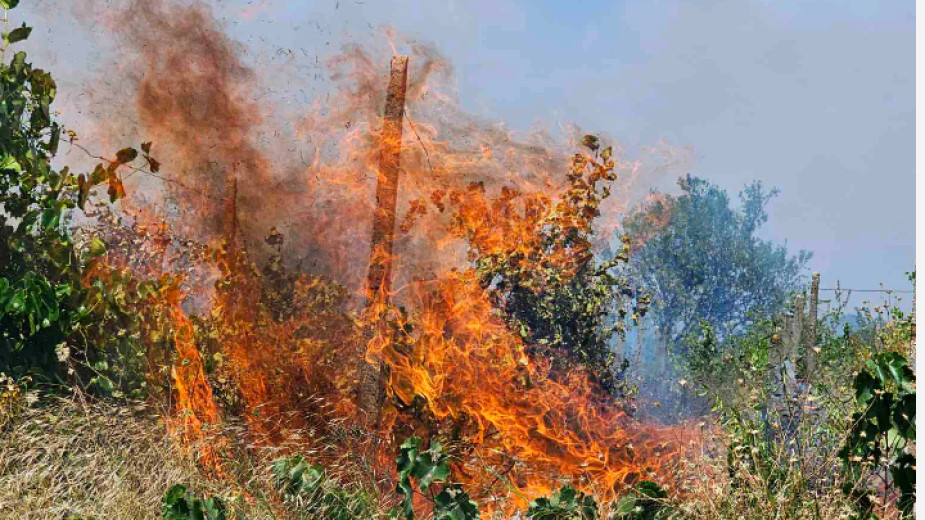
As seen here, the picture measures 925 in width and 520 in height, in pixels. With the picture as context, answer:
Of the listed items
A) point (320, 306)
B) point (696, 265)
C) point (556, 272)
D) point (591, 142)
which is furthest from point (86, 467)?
point (696, 265)

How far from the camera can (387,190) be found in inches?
301

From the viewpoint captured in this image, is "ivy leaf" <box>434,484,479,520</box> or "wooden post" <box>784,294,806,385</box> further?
"wooden post" <box>784,294,806,385</box>

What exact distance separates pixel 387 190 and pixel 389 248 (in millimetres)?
442

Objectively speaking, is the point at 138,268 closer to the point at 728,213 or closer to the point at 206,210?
the point at 206,210

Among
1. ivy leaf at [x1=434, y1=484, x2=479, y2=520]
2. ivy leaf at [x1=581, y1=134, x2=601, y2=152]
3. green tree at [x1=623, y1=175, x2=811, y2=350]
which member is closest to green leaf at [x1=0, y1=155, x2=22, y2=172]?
ivy leaf at [x1=434, y1=484, x2=479, y2=520]

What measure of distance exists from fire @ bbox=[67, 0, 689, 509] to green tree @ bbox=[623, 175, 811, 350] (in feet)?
52.8

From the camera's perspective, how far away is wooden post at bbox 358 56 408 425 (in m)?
7.62

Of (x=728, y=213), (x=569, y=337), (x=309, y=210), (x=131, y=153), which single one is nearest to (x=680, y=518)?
(x=569, y=337)

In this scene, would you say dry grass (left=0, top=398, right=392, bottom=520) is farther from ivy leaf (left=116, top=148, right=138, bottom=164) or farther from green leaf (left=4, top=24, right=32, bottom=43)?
green leaf (left=4, top=24, right=32, bottom=43)

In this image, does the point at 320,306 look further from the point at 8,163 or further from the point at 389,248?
the point at 8,163

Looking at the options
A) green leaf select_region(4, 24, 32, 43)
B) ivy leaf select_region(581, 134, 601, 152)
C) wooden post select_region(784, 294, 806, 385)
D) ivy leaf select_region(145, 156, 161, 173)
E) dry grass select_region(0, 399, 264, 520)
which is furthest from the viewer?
wooden post select_region(784, 294, 806, 385)

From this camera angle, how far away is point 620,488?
7.87m

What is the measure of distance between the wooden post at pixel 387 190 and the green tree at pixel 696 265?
1735cm

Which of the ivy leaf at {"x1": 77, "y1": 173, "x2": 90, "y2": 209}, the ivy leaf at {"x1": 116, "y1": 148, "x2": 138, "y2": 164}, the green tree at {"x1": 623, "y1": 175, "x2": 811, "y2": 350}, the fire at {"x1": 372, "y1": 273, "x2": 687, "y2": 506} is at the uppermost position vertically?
the green tree at {"x1": 623, "y1": 175, "x2": 811, "y2": 350}
